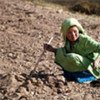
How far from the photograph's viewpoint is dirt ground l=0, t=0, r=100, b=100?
4816mm

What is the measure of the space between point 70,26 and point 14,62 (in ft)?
3.48

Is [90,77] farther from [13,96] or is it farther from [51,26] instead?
[51,26]

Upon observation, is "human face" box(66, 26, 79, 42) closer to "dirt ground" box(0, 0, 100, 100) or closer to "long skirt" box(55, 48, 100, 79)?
"long skirt" box(55, 48, 100, 79)

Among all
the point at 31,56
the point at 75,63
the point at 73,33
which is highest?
the point at 73,33

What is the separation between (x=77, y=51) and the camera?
522 centimetres

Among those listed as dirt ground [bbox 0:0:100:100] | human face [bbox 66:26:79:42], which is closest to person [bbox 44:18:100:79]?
human face [bbox 66:26:79:42]

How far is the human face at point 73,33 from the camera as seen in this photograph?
507 cm

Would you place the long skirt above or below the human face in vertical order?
below

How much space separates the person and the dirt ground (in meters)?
0.16

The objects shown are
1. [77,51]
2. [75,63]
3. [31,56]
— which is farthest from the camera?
[31,56]

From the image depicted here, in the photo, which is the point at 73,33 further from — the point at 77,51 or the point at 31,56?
the point at 31,56

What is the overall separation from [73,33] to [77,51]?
236 millimetres

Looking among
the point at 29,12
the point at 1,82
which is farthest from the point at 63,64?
the point at 29,12

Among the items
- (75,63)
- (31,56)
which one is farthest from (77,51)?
(31,56)
